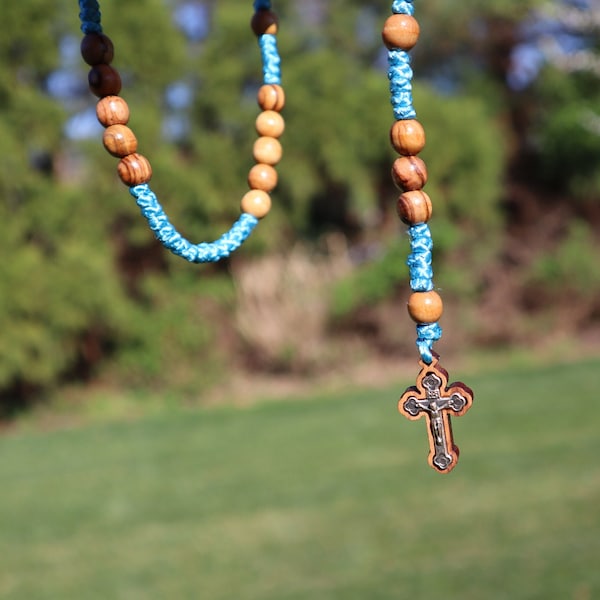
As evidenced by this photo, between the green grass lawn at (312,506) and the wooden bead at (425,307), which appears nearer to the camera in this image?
the wooden bead at (425,307)

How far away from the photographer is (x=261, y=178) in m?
1.59

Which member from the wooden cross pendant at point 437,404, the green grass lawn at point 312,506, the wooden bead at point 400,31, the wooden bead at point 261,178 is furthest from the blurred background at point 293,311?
the wooden bead at point 400,31

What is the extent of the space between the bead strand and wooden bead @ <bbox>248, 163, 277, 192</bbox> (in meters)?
0.36

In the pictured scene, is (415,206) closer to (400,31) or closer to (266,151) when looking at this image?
(400,31)

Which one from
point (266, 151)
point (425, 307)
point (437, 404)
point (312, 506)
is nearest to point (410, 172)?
point (425, 307)

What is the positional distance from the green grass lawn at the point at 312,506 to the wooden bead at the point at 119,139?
3829 millimetres

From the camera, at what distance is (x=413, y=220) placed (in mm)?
1268

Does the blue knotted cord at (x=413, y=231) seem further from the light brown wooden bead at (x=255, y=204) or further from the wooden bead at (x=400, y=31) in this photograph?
the light brown wooden bead at (x=255, y=204)

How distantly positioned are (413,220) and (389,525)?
4704 millimetres

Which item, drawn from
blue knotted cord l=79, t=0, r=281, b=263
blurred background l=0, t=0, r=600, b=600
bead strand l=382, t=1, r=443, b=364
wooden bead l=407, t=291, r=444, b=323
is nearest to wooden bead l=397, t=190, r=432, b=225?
bead strand l=382, t=1, r=443, b=364

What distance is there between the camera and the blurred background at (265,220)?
893 centimetres

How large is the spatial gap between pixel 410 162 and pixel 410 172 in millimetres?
14

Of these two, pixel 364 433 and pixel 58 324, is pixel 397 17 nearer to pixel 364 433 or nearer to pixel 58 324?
pixel 364 433

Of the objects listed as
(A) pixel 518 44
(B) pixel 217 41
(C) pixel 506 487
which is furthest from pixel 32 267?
(A) pixel 518 44
